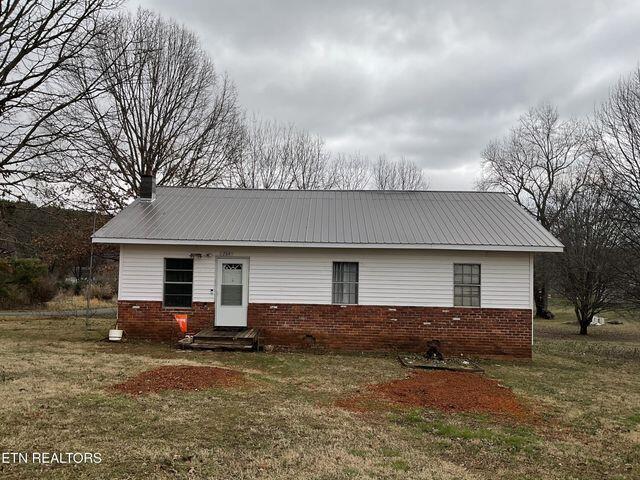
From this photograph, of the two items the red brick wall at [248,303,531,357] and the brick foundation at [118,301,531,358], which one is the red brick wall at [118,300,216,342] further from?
the red brick wall at [248,303,531,357]

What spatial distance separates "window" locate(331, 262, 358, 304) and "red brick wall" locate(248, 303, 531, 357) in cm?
26

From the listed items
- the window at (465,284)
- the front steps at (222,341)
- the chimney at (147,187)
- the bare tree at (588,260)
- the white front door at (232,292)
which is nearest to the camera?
the front steps at (222,341)

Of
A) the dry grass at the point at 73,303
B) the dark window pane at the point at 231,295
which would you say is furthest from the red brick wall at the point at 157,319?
the dry grass at the point at 73,303

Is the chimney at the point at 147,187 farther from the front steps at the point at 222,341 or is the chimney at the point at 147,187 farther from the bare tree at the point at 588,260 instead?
the bare tree at the point at 588,260

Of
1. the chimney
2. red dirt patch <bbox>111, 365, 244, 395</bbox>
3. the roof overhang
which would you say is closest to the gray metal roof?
the roof overhang

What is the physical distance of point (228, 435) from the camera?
5.81m

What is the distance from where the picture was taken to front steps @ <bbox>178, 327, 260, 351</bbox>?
11.9 meters

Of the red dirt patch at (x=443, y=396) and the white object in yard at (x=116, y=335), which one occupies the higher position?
the white object in yard at (x=116, y=335)

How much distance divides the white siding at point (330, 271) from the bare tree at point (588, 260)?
1048cm

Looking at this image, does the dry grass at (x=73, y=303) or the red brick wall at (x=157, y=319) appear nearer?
the red brick wall at (x=157, y=319)

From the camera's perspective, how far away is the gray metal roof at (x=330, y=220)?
12.6 meters

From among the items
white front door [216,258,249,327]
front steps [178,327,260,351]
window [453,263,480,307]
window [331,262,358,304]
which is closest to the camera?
front steps [178,327,260,351]

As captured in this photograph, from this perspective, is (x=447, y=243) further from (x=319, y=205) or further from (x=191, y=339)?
(x=191, y=339)

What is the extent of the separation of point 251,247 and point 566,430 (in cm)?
847
